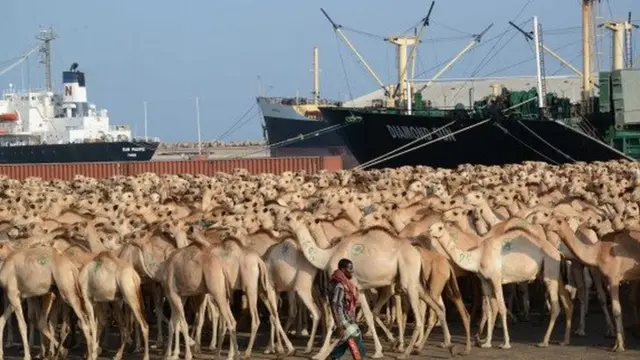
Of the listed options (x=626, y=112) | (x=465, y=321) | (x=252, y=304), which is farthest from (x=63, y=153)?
(x=465, y=321)

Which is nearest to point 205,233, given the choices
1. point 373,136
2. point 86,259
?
point 86,259

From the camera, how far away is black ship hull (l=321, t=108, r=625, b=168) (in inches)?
2003

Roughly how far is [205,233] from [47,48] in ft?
254

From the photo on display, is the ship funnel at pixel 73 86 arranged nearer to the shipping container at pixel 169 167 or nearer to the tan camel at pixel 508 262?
the shipping container at pixel 169 167

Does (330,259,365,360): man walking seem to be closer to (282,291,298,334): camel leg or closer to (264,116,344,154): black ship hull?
(282,291,298,334): camel leg

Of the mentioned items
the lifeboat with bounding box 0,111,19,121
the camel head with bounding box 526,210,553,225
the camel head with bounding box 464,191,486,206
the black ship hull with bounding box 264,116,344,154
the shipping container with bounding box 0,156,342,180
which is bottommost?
the camel head with bounding box 526,210,553,225

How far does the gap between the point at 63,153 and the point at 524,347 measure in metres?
65.9

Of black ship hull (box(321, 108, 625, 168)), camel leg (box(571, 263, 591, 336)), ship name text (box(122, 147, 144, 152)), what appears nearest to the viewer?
camel leg (box(571, 263, 591, 336))

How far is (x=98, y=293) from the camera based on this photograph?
57.6 ft

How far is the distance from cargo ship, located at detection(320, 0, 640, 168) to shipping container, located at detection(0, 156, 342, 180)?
564 centimetres

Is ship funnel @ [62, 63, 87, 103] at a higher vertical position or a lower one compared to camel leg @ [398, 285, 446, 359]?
higher

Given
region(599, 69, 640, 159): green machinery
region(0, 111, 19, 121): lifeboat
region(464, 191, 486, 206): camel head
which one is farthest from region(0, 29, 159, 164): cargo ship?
region(464, 191, 486, 206): camel head

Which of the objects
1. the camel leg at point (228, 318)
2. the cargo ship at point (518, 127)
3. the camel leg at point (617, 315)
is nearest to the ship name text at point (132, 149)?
the cargo ship at point (518, 127)

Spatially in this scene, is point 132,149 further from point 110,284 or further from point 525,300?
point 110,284
